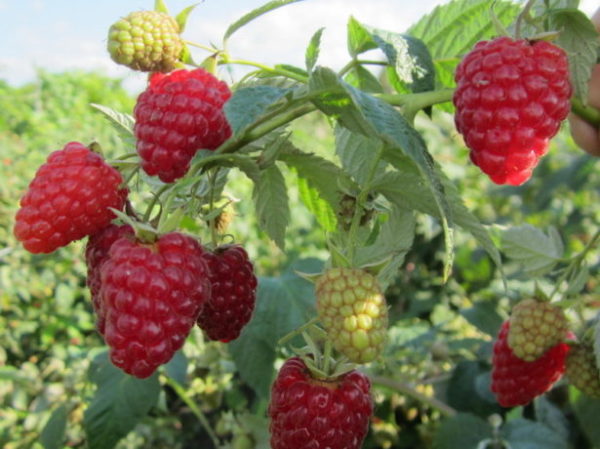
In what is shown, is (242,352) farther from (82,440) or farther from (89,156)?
(82,440)

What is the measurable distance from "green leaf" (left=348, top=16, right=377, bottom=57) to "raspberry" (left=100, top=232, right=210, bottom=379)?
403 mm

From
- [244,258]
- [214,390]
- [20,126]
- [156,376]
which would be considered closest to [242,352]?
[156,376]

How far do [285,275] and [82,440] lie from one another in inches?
44.9

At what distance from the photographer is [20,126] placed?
5.67 metres

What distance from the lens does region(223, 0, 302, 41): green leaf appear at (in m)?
0.85

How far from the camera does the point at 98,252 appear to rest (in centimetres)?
81

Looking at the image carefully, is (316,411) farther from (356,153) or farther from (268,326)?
(268,326)

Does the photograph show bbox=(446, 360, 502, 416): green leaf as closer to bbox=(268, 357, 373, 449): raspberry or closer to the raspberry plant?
the raspberry plant

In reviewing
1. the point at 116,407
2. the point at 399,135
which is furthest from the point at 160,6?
the point at 116,407

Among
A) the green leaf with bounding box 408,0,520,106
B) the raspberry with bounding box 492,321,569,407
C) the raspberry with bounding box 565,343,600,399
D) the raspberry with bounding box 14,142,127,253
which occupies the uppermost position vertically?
the green leaf with bounding box 408,0,520,106

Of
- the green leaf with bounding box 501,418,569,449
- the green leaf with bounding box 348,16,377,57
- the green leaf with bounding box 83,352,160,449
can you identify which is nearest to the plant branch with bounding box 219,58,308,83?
the green leaf with bounding box 348,16,377,57

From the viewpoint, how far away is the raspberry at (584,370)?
1.25 metres

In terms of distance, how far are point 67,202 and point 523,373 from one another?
0.91m

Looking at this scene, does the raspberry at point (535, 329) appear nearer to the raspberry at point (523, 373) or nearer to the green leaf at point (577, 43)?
the raspberry at point (523, 373)
